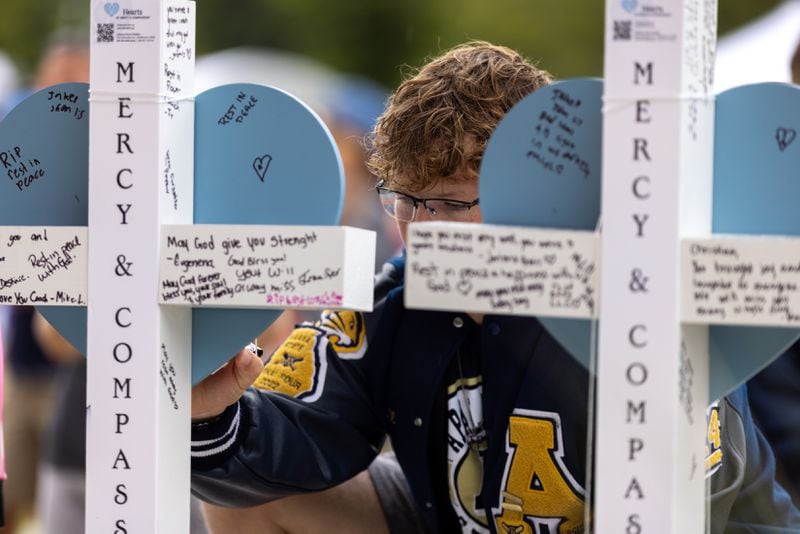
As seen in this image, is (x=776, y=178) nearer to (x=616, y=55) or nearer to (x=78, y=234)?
(x=616, y=55)

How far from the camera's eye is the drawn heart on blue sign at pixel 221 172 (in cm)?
159

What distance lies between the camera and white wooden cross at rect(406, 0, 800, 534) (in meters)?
1.37

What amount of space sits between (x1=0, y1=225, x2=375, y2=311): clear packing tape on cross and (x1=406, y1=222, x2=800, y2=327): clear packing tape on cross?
11cm

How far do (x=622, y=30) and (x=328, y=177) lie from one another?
0.42 metres

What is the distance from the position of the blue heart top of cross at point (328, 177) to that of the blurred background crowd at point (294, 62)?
0.65 m

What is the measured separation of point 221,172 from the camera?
1.64 m

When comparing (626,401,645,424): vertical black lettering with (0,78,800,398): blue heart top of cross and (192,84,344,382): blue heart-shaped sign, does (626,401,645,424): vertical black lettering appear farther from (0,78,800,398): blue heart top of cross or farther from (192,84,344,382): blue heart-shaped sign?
(192,84,344,382): blue heart-shaped sign

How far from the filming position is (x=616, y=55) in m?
1.39

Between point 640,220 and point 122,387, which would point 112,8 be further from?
point 640,220

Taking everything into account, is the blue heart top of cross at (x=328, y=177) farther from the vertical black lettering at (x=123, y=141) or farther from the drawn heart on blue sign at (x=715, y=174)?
the vertical black lettering at (x=123, y=141)

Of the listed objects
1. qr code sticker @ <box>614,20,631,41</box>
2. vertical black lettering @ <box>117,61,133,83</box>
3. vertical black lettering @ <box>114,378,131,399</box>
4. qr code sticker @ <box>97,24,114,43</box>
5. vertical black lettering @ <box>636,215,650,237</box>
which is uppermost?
qr code sticker @ <box>97,24,114,43</box>

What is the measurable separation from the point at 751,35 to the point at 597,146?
12.1ft

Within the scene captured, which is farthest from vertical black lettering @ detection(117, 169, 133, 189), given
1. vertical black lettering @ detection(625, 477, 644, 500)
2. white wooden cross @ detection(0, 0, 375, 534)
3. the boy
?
vertical black lettering @ detection(625, 477, 644, 500)

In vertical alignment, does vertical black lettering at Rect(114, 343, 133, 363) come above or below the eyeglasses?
below
